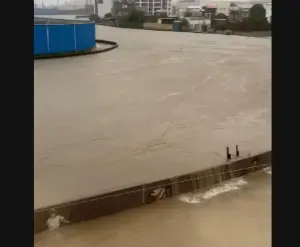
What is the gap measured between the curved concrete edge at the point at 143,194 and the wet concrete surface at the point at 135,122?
0.11m

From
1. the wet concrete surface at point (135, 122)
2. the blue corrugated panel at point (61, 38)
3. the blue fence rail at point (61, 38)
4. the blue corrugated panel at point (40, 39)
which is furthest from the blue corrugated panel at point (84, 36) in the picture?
the wet concrete surface at point (135, 122)

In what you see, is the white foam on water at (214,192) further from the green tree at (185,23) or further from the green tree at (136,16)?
the green tree at (136,16)

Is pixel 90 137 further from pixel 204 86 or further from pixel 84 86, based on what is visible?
pixel 204 86

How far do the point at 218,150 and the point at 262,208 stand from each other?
30.5 inches

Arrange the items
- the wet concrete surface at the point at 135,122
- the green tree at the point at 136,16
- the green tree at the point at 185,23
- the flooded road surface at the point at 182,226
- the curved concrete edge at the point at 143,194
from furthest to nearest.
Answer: the green tree at the point at 136,16 < the green tree at the point at 185,23 < the wet concrete surface at the point at 135,122 < the curved concrete edge at the point at 143,194 < the flooded road surface at the point at 182,226

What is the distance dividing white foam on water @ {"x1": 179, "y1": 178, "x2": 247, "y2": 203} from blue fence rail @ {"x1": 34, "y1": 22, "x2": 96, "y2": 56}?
5.74 metres

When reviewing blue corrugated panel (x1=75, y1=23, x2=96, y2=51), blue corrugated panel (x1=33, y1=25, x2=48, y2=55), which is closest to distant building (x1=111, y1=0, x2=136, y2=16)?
blue corrugated panel (x1=75, y1=23, x2=96, y2=51)

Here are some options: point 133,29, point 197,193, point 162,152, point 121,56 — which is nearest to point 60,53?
point 121,56

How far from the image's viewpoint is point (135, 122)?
350 centimetres

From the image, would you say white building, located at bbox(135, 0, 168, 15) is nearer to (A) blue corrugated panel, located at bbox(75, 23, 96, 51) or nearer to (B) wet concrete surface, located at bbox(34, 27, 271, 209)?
(A) blue corrugated panel, located at bbox(75, 23, 96, 51)

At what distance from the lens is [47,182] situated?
2.39 metres

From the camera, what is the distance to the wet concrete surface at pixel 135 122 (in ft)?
8.31

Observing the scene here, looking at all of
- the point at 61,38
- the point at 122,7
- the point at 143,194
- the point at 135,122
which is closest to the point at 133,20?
the point at 122,7

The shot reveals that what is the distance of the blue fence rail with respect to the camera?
7.47 meters
